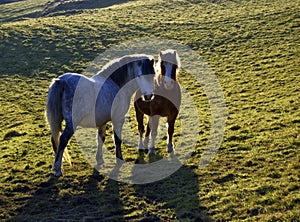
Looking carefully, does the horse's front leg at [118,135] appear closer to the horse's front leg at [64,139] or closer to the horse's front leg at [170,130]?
the horse's front leg at [64,139]

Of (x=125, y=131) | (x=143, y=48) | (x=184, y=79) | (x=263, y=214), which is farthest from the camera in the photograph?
(x=143, y=48)

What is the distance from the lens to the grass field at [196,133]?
26.4 feet

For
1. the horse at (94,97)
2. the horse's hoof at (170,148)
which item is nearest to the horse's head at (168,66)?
the horse at (94,97)

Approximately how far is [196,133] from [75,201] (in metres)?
5.90

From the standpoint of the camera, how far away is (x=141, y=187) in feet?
29.6

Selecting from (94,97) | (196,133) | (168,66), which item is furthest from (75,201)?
(196,133)

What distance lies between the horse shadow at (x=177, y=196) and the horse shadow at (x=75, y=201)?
0.66 metres

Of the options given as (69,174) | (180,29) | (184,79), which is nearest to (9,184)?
(69,174)

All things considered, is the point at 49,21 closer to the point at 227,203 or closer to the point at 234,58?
the point at 234,58

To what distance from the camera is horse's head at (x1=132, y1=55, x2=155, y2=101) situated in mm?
9023

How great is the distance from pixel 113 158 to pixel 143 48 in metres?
17.7

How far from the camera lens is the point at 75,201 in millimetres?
8430

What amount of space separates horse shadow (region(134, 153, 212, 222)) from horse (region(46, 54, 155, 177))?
183cm

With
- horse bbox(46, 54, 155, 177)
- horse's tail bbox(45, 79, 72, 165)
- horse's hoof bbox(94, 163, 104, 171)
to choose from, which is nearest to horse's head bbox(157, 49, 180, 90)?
horse bbox(46, 54, 155, 177)
